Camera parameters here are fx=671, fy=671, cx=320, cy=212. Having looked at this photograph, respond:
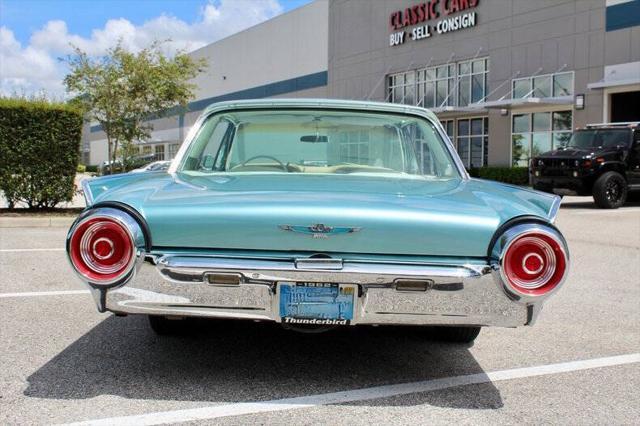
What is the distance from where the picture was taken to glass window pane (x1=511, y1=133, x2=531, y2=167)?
27.9 m

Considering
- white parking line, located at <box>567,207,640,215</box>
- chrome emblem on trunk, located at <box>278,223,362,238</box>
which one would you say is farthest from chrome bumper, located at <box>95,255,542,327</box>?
white parking line, located at <box>567,207,640,215</box>

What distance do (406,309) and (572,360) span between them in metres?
1.61

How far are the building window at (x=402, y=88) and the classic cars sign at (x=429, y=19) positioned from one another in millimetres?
1707

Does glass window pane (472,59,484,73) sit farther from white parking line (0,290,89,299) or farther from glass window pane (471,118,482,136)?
white parking line (0,290,89,299)

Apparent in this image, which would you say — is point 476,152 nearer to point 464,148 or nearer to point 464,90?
point 464,148

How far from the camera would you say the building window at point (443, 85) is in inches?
1195

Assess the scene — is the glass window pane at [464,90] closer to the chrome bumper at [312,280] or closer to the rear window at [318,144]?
the rear window at [318,144]

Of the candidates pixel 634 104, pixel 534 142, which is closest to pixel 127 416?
pixel 634 104

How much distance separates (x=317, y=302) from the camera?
297cm

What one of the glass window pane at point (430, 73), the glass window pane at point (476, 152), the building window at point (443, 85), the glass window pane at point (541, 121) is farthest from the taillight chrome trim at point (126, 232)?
the glass window pane at point (430, 73)

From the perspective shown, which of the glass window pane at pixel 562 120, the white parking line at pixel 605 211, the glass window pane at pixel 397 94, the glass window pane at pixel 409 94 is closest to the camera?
the white parking line at pixel 605 211

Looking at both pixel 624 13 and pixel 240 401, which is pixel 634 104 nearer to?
pixel 624 13

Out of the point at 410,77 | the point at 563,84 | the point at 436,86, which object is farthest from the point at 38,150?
the point at 410,77

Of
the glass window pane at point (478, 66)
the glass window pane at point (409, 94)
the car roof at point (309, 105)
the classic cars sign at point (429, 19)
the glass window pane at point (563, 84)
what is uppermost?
the classic cars sign at point (429, 19)
